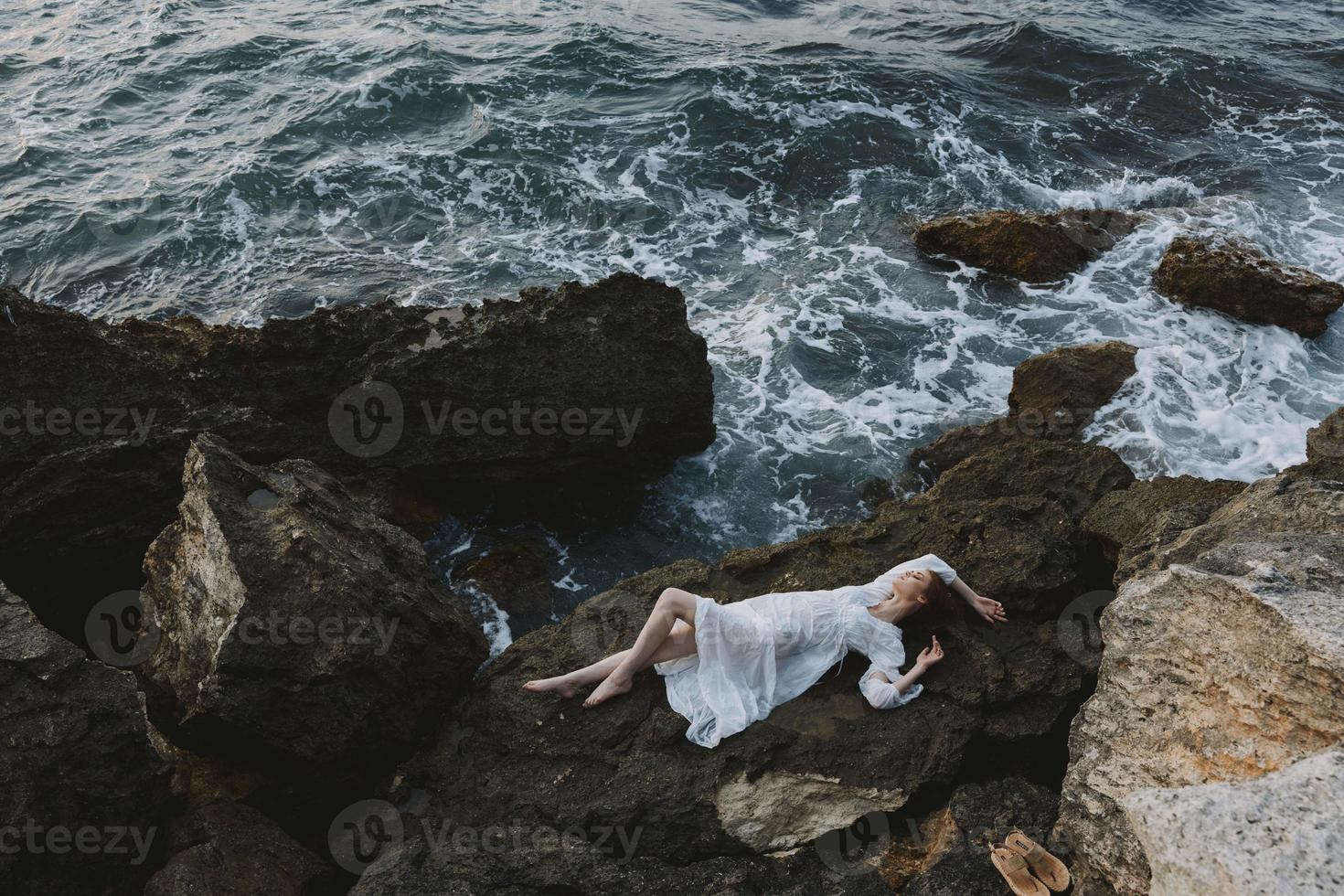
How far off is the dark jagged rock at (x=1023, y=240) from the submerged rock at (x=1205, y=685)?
8186 mm

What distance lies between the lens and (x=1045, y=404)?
10250 mm

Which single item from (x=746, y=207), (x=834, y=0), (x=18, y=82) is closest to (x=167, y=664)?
(x=746, y=207)

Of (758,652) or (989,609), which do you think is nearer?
(758,652)

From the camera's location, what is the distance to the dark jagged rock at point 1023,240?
12945mm

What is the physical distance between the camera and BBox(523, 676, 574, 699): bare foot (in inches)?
237

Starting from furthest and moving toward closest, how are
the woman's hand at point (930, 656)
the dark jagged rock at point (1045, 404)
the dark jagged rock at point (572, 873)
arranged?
the dark jagged rock at point (1045, 404) → the woman's hand at point (930, 656) → the dark jagged rock at point (572, 873)

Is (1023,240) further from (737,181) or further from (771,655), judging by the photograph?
(771,655)

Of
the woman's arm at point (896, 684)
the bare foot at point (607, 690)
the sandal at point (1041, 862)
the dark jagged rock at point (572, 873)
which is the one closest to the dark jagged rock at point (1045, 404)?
the woman's arm at point (896, 684)

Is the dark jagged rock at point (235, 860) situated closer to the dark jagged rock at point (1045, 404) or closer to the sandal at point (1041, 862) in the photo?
the sandal at point (1041, 862)

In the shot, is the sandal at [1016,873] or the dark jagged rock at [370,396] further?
the dark jagged rock at [370,396]

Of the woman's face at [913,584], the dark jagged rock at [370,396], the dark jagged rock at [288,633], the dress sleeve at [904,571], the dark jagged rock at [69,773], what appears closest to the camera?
the dark jagged rock at [69,773]

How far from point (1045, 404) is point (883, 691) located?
5.59 metres

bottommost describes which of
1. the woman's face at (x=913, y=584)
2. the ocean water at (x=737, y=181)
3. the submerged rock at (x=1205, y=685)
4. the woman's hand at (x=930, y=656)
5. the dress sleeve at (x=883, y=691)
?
the ocean water at (x=737, y=181)

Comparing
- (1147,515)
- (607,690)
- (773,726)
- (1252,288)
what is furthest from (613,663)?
(1252,288)
